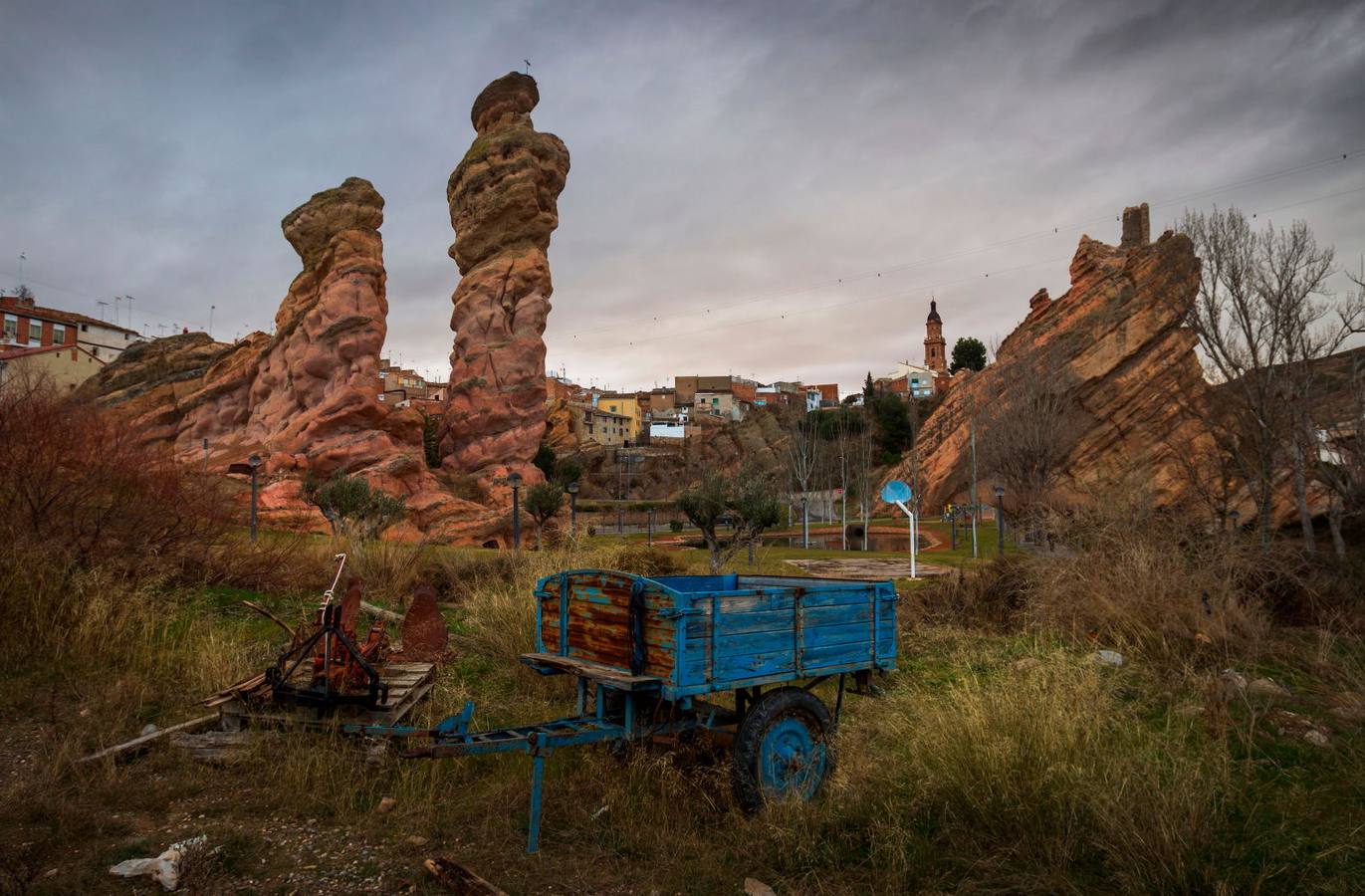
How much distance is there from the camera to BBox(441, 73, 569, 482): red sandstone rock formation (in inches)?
1949

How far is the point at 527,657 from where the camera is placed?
18.2 feet

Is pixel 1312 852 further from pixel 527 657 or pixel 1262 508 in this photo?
pixel 1262 508

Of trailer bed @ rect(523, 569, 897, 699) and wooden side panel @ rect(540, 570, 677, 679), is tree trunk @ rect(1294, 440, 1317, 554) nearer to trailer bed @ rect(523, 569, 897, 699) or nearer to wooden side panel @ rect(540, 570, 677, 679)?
trailer bed @ rect(523, 569, 897, 699)

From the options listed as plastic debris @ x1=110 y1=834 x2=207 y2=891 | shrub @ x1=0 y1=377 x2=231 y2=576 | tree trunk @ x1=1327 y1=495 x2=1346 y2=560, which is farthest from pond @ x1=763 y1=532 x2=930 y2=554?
plastic debris @ x1=110 y1=834 x2=207 y2=891

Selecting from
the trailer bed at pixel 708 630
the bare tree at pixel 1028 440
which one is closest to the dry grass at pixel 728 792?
the trailer bed at pixel 708 630

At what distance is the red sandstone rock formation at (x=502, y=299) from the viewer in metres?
49.5

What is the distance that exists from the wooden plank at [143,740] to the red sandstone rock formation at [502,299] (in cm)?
4276

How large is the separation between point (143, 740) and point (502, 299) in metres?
Answer: 47.5

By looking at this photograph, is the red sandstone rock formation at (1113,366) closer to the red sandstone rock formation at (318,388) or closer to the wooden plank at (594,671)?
the red sandstone rock formation at (318,388)

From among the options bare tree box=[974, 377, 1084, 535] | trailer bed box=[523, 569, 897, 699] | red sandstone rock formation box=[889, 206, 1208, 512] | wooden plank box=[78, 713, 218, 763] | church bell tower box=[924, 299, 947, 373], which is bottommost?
wooden plank box=[78, 713, 218, 763]

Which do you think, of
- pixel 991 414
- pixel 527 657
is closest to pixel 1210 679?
pixel 527 657

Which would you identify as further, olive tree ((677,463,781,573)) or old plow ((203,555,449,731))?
olive tree ((677,463,781,573))

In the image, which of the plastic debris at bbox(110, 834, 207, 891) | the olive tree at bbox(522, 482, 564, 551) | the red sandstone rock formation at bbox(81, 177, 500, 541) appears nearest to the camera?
the plastic debris at bbox(110, 834, 207, 891)

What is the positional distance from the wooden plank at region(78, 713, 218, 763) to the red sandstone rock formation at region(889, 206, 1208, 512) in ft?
136
